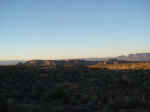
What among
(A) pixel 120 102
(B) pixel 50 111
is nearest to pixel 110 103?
(A) pixel 120 102

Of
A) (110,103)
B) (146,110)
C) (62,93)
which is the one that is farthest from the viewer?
(62,93)

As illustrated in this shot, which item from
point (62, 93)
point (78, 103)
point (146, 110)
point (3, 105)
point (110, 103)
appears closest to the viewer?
point (3, 105)

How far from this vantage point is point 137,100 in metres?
12.2

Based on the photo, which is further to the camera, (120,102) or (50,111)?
(120,102)

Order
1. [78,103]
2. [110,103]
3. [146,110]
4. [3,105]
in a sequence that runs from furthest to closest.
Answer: [78,103]
[110,103]
[146,110]
[3,105]

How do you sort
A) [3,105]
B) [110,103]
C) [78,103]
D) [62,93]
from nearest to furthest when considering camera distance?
[3,105] < [110,103] < [78,103] < [62,93]

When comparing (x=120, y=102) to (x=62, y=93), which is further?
(x=62, y=93)

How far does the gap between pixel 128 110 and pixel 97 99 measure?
312cm

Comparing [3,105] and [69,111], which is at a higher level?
[3,105]

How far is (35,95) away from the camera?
50.6 ft

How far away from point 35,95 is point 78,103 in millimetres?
4620

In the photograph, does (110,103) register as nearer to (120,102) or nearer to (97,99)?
(120,102)

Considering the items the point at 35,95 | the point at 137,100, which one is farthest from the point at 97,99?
the point at 35,95

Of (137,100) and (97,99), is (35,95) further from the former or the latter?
(137,100)
